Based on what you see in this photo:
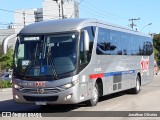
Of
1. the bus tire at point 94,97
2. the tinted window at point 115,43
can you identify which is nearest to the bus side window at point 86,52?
the bus tire at point 94,97

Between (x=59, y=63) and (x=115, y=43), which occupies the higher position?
(x=115, y=43)

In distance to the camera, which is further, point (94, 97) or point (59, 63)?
point (94, 97)

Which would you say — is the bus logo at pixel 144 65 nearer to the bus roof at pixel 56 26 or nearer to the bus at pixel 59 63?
the bus at pixel 59 63

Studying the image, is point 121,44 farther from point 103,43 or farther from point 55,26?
point 55,26

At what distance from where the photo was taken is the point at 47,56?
13.0 meters

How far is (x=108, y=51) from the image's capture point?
54.1 ft

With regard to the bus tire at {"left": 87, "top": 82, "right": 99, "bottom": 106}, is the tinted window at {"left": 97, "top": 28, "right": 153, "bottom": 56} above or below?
above

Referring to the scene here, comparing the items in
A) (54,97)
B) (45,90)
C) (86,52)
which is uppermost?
(86,52)

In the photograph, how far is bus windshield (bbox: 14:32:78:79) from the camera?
1281cm

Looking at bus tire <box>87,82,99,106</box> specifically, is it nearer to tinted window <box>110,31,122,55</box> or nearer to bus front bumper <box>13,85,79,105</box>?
bus front bumper <box>13,85,79,105</box>

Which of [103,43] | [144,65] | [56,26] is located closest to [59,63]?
[56,26]

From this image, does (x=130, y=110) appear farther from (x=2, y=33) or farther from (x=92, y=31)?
(x=2, y=33)

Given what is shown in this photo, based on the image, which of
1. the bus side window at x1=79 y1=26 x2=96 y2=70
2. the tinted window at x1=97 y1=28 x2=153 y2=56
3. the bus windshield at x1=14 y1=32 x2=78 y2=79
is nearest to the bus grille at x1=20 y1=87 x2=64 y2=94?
the bus windshield at x1=14 y1=32 x2=78 y2=79

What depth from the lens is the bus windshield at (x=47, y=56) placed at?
12812 mm
